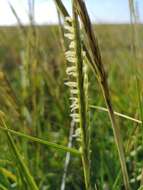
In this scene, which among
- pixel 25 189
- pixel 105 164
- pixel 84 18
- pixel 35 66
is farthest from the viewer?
pixel 35 66

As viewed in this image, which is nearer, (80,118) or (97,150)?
(80,118)

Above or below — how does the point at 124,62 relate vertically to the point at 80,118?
below

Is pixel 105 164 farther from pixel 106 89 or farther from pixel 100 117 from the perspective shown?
pixel 106 89

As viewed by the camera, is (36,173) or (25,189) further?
(36,173)

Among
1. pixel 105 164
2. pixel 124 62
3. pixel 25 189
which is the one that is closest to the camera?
pixel 25 189

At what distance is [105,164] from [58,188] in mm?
141

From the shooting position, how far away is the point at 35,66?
996mm

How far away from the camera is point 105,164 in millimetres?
876

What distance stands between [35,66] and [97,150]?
0.26 m

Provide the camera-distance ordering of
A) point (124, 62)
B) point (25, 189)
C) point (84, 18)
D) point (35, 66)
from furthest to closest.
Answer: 1. point (124, 62)
2. point (35, 66)
3. point (25, 189)
4. point (84, 18)

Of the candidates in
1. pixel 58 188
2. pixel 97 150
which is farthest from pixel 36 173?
pixel 97 150

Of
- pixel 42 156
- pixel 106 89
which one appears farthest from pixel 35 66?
pixel 106 89

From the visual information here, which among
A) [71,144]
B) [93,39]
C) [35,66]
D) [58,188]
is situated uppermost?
[93,39]

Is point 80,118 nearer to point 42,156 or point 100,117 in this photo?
point 42,156
